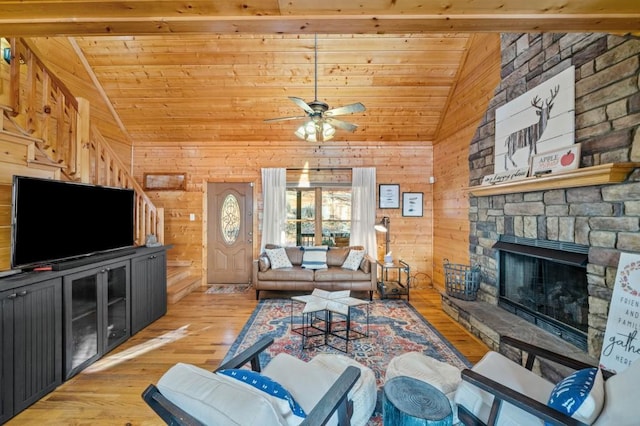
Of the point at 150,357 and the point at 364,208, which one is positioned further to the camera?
the point at 364,208

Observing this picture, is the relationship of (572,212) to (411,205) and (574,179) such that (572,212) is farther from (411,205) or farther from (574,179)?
(411,205)

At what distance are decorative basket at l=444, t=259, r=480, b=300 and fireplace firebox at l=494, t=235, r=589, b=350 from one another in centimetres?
29

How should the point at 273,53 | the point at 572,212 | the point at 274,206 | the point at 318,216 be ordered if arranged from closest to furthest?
the point at 572,212 → the point at 273,53 → the point at 274,206 → the point at 318,216

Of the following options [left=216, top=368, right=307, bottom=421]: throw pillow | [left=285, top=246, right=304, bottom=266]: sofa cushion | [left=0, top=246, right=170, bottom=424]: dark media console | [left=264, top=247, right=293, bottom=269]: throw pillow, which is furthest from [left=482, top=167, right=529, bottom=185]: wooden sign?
[left=0, top=246, right=170, bottom=424]: dark media console

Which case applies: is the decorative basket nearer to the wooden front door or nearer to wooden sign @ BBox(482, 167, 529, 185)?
wooden sign @ BBox(482, 167, 529, 185)

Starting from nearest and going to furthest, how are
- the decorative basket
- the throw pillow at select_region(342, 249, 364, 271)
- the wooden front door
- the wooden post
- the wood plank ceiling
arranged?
the wood plank ceiling < the wooden post < the decorative basket < the throw pillow at select_region(342, 249, 364, 271) < the wooden front door

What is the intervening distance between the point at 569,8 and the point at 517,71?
6.04 feet

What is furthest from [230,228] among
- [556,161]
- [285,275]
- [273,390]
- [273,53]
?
[556,161]

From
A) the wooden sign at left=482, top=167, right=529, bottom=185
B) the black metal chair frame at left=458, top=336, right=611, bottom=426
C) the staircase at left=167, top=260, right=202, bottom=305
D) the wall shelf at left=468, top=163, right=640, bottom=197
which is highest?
the wooden sign at left=482, top=167, right=529, bottom=185

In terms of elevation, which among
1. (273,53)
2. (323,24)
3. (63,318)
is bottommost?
(63,318)

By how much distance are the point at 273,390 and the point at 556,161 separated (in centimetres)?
288

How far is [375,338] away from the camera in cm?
300

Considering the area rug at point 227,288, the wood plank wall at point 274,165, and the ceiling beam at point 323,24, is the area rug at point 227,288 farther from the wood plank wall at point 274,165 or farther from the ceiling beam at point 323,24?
the ceiling beam at point 323,24

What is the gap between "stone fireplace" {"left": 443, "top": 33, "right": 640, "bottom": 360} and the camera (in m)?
1.93
